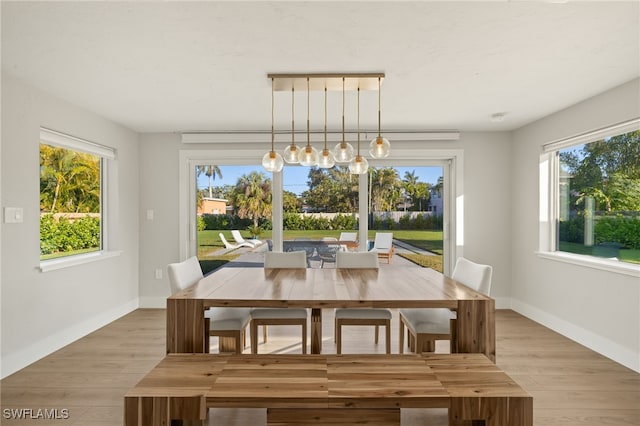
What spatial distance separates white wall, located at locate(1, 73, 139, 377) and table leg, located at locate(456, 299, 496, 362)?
321 cm

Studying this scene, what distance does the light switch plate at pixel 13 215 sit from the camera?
2.64 metres

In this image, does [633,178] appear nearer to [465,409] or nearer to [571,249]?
[571,249]

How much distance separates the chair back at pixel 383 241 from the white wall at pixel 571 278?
154 cm

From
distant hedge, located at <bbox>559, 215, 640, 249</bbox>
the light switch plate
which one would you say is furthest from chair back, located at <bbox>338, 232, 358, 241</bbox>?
the light switch plate

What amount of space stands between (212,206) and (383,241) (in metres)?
2.31

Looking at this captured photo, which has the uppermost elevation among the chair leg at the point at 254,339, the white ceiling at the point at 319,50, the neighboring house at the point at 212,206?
the white ceiling at the point at 319,50

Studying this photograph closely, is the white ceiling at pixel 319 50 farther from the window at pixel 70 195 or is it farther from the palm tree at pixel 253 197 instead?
the palm tree at pixel 253 197

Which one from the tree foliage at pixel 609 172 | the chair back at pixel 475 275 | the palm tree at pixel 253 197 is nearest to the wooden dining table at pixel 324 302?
the chair back at pixel 475 275

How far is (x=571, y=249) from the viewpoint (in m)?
3.67

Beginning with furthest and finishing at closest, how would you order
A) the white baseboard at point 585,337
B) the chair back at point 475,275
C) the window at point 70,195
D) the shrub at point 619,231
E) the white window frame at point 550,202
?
the white window frame at point 550,202
the window at point 70,195
the shrub at point 619,231
the white baseboard at point 585,337
the chair back at point 475,275

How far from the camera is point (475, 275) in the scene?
2539 mm

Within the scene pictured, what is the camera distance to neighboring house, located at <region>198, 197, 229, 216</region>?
4.68 m

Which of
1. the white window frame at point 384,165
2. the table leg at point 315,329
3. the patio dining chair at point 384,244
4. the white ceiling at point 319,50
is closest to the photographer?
the white ceiling at point 319,50

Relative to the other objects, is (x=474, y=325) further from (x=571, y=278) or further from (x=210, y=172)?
(x=210, y=172)
